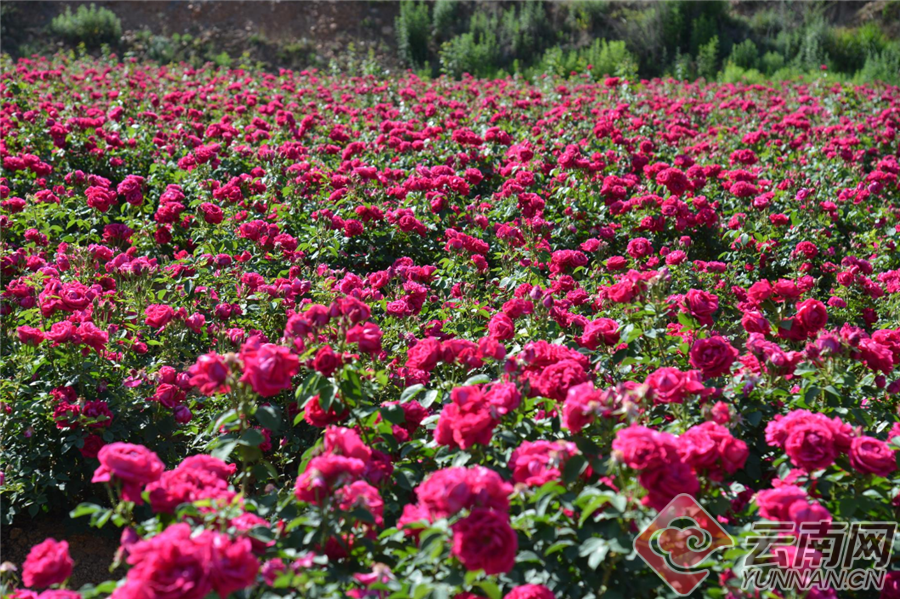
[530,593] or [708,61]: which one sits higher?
[708,61]

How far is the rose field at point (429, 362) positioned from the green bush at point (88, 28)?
919cm

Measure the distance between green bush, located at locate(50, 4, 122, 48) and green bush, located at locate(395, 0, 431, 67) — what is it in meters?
5.86

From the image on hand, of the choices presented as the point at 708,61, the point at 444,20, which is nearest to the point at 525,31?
the point at 444,20

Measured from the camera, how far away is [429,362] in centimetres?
227

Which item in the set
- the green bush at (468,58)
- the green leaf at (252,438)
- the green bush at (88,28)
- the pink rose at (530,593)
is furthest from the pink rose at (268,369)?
the green bush at (88,28)

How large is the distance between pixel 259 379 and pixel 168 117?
499cm

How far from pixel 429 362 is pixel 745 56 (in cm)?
1329

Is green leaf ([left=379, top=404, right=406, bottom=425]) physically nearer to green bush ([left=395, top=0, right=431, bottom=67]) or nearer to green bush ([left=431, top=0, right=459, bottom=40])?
green bush ([left=395, top=0, right=431, bottom=67])

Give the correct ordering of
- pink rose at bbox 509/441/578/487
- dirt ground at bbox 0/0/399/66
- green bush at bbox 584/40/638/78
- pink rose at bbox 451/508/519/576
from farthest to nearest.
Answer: dirt ground at bbox 0/0/399/66, green bush at bbox 584/40/638/78, pink rose at bbox 509/441/578/487, pink rose at bbox 451/508/519/576

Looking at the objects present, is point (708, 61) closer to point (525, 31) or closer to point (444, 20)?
point (525, 31)

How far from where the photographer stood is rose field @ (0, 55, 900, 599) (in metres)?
1.71

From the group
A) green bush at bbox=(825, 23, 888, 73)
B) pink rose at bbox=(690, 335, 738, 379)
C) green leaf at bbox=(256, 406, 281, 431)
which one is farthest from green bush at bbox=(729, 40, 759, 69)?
green leaf at bbox=(256, 406, 281, 431)

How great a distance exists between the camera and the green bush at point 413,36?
14812 millimetres

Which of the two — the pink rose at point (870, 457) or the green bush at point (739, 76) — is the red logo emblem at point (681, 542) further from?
the green bush at point (739, 76)
